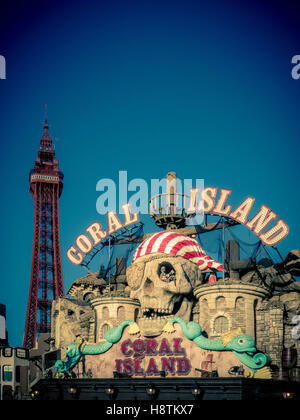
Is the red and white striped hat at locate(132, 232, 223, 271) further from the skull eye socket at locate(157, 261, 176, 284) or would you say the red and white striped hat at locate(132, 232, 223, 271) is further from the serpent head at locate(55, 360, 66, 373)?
the serpent head at locate(55, 360, 66, 373)

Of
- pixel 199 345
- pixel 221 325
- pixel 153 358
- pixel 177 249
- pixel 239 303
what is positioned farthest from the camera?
pixel 177 249

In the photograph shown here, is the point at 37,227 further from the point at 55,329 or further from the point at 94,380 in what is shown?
the point at 94,380

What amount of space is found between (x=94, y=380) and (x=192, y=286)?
1084cm

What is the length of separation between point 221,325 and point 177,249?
24.3 feet

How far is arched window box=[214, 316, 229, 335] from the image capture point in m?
50.8

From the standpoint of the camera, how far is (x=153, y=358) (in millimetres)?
50125

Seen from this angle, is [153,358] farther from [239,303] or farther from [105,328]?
[239,303]

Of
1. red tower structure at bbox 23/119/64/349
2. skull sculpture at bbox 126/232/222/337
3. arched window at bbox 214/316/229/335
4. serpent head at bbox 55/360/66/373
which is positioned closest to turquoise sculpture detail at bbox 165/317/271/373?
arched window at bbox 214/316/229/335

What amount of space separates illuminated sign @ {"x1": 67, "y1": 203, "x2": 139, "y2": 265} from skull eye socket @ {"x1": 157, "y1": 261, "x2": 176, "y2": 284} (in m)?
15.4

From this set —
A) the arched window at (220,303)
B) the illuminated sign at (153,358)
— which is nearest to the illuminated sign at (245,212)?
the arched window at (220,303)

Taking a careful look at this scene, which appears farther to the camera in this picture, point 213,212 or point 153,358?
point 213,212

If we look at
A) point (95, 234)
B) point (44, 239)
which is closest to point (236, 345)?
point (95, 234)

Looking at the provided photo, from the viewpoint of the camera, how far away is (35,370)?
73312mm
